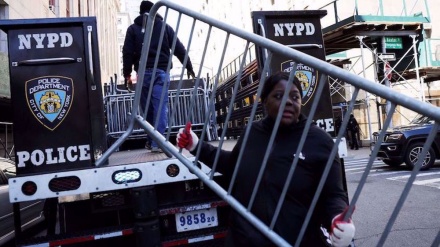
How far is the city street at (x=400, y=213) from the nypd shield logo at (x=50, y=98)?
3.80 metres

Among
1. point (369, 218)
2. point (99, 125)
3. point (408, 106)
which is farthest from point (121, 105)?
point (408, 106)

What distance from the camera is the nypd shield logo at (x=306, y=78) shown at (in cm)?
344

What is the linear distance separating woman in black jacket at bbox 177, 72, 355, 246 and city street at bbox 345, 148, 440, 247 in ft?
10.6

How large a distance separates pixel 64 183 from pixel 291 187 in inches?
66.5

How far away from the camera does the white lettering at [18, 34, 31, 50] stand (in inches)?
114

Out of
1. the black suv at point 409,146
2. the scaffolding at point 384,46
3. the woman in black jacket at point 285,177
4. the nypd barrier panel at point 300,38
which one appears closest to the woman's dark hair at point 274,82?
the woman in black jacket at point 285,177

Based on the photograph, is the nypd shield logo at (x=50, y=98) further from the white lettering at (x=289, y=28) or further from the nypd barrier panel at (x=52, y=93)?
the white lettering at (x=289, y=28)

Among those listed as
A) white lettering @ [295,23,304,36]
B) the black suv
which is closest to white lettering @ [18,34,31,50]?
white lettering @ [295,23,304,36]

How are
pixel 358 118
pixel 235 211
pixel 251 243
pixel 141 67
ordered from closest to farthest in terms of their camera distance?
pixel 251 243 → pixel 235 211 → pixel 141 67 → pixel 358 118

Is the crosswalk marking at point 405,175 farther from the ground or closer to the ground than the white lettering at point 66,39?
closer to the ground

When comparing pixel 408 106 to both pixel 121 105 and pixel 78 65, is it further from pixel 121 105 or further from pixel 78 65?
pixel 121 105

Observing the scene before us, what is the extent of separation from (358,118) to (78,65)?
804 inches

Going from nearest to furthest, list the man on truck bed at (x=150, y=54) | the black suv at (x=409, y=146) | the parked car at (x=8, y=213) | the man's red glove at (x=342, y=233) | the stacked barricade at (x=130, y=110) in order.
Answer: the man's red glove at (x=342, y=233) → the man on truck bed at (x=150, y=54) → the parked car at (x=8, y=213) → the stacked barricade at (x=130, y=110) → the black suv at (x=409, y=146)

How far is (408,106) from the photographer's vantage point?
148cm
